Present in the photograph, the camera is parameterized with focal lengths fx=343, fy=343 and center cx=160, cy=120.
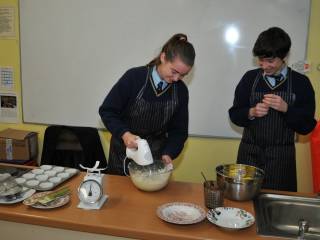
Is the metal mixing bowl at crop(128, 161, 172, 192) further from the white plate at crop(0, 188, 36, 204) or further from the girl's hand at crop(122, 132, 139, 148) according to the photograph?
the white plate at crop(0, 188, 36, 204)

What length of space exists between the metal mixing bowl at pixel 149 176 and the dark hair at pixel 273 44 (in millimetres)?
743

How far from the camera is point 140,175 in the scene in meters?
1.52

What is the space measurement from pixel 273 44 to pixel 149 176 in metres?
0.87

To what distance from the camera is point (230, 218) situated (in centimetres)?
132

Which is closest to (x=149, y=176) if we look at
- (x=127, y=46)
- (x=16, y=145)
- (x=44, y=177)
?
(x=44, y=177)

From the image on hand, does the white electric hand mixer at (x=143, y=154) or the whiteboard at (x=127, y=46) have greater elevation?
the whiteboard at (x=127, y=46)

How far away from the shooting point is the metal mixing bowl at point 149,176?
1.52 meters

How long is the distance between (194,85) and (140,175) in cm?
136

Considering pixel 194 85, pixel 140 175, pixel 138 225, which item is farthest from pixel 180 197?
pixel 194 85

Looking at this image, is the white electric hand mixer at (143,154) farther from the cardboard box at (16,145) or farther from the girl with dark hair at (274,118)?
the cardboard box at (16,145)

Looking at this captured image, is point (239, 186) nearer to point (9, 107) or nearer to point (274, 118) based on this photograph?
point (274, 118)

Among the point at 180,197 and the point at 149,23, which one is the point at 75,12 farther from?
the point at 180,197

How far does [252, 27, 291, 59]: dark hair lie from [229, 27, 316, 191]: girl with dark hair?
76 mm

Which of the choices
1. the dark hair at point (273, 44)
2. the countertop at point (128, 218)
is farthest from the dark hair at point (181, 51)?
the countertop at point (128, 218)
